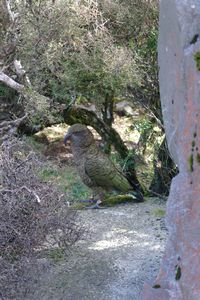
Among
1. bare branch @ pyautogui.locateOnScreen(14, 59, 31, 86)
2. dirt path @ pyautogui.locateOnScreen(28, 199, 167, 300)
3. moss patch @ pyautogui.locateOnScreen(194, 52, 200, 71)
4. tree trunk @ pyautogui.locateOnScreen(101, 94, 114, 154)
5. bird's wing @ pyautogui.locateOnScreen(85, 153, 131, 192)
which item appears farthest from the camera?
tree trunk @ pyautogui.locateOnScreen(101, 94, 114, 154)

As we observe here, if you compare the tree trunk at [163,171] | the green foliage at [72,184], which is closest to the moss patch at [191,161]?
the tree trunk at [163,171]

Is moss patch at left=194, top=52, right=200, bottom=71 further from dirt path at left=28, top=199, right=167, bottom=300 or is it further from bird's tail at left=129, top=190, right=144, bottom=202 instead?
bird's tail at left=129, top=190, right=144, bottom=202

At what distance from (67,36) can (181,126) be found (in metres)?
2.94

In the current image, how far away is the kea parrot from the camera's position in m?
5.60

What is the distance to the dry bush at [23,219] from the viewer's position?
343 centimetres

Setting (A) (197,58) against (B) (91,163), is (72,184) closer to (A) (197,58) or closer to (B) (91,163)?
(B) (91,163)

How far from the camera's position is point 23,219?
355cm

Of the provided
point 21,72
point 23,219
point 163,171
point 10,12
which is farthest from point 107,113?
point 23,219

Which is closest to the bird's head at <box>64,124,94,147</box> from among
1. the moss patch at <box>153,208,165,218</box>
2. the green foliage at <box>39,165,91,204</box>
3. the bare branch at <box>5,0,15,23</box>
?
the moss patch at <box>153,208,165,218</box>

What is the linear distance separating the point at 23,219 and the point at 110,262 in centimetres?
88

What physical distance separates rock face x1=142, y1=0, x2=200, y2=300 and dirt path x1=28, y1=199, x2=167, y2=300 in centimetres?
86

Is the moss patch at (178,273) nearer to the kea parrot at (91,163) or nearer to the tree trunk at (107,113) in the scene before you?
the kea parrot at (91,163)

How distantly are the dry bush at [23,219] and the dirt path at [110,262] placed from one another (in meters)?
0.22

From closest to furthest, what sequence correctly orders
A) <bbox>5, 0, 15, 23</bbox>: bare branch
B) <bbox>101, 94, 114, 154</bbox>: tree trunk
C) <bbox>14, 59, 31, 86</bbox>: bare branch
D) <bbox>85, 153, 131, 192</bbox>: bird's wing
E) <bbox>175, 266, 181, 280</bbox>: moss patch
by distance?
<bbox>175, 266, 181, 280</bbox>: moss patch < <bbox>85, 153, 131, 192</bbox>: bird's wing < <bbox>5, 0, 15, 23</bbox>: bare branch < <bbox>14, 59, 31, 86</bbox>: bare branch < <bbox>101, 94, 114, 154</bbox>: tree trunk
